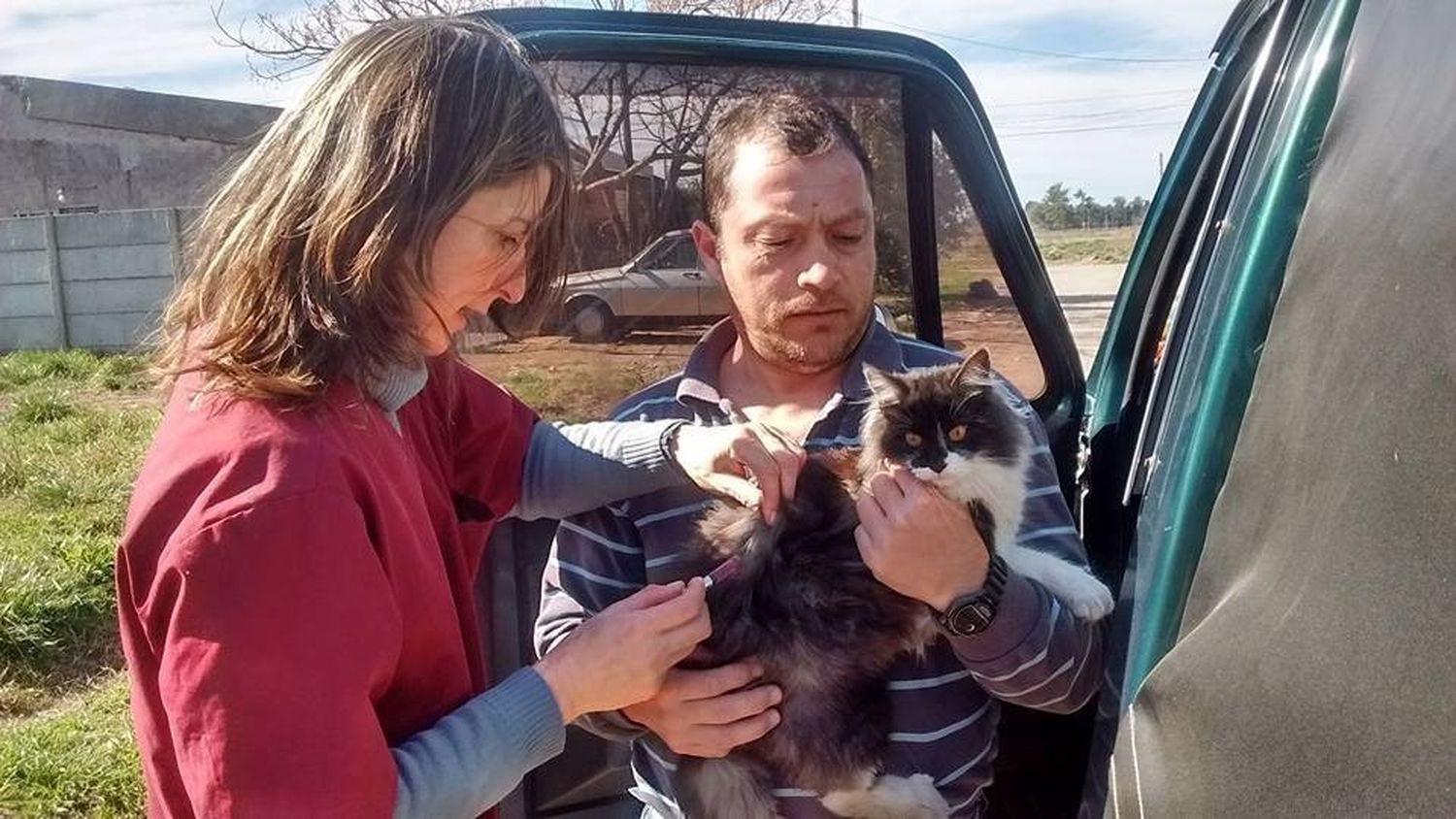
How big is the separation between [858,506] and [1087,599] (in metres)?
0.49

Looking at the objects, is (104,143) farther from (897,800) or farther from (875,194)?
(897,800)

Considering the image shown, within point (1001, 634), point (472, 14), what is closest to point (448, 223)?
point (472, 14)

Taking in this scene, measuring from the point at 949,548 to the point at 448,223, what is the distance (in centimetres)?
107

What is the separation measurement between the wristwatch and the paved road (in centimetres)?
124

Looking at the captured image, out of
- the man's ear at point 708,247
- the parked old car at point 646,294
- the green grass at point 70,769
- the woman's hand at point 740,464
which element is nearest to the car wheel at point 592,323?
the parked old car at point 646,294

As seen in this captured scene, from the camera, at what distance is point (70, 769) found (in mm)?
4398

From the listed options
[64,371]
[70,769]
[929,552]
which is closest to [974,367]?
[929,552]

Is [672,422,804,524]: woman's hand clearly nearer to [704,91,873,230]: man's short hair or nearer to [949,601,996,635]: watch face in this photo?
[949,601,996,635]: watch face

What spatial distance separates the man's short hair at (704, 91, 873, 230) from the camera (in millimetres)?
2559

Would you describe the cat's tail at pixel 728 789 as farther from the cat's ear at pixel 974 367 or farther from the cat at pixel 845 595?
the cat's ear at pixel 974 367

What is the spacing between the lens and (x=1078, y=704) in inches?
86.4

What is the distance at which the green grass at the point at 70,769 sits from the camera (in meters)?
4.26

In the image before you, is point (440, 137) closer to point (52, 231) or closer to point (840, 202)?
point (840, 202)

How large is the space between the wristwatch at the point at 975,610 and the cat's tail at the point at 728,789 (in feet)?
1.78
